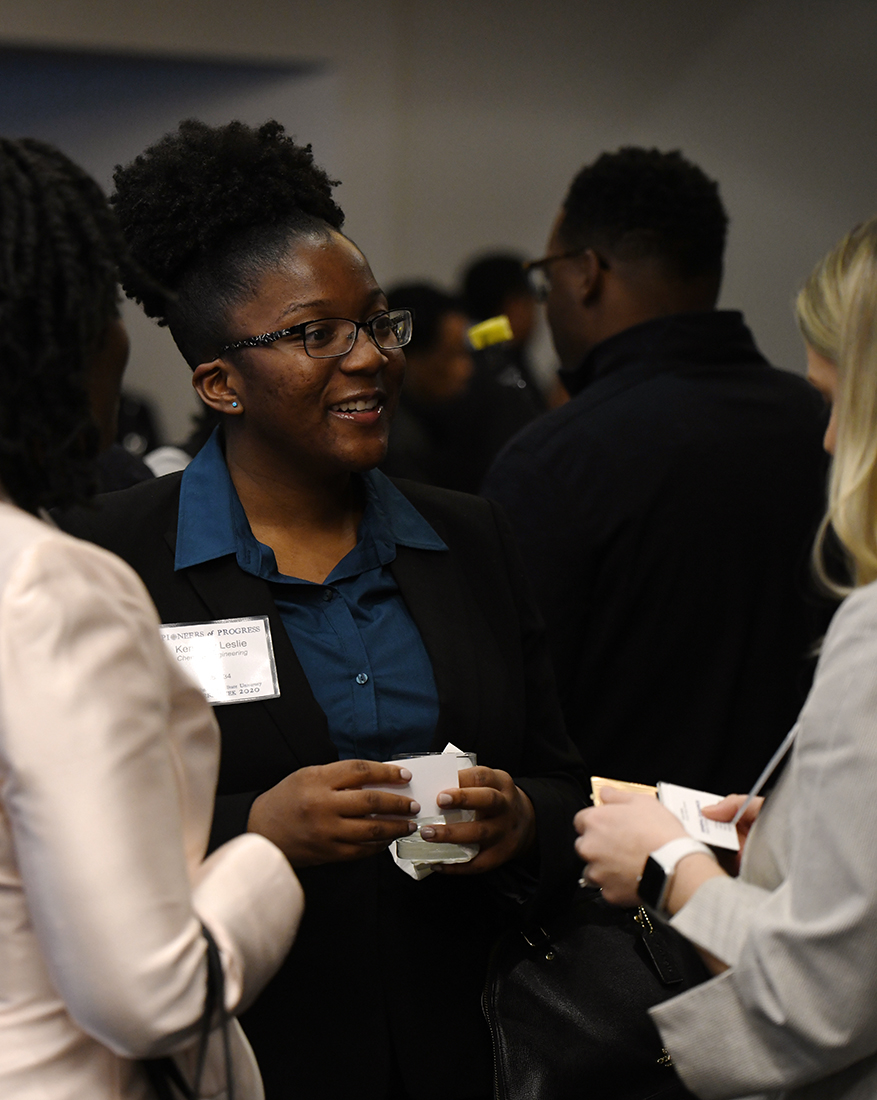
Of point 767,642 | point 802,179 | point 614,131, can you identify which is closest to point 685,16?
point 614,131

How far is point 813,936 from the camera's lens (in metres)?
1.09

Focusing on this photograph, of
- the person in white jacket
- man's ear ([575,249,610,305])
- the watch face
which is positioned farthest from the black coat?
the person in white jacket

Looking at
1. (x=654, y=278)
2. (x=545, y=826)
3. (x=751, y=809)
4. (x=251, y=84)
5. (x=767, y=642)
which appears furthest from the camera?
Answer: (x=251, y=84)

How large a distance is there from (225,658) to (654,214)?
5.29ft

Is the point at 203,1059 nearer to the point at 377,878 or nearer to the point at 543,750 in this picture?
the point at 377,878

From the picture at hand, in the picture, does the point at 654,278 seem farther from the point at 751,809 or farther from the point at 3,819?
the point at 3,819

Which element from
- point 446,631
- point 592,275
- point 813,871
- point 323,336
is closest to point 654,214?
point 592,275

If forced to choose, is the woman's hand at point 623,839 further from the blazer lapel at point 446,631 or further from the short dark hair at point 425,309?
the short dark hair at point 425,309

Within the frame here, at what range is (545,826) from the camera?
1646 millimetres

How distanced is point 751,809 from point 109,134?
5432mm

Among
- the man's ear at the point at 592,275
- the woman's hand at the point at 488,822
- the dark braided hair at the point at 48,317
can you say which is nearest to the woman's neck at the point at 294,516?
the woman's hand at the point at 488,822

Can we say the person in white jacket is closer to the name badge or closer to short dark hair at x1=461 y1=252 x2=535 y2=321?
the name badge

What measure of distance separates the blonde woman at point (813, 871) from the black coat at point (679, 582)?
889 mm

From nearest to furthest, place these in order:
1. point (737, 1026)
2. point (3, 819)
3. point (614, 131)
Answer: point (3, 819) → point (737, 1026) → point (614, 131)
